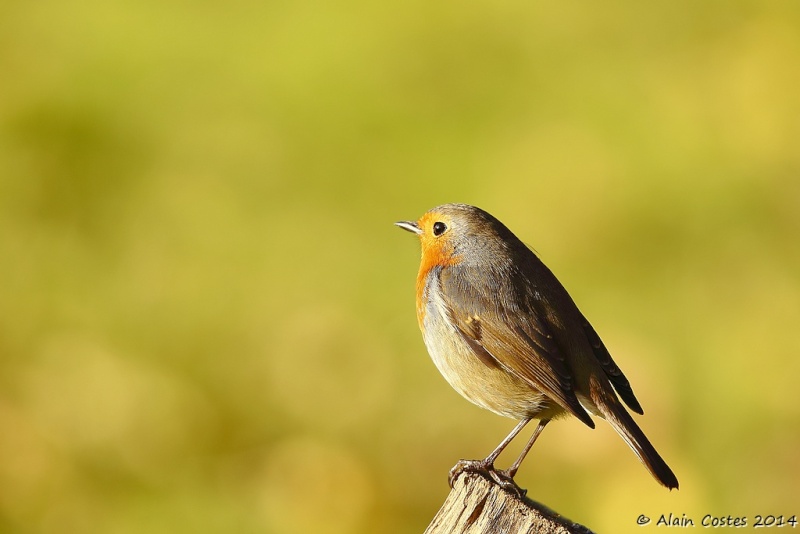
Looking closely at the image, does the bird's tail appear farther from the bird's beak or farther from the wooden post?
the bird's beak

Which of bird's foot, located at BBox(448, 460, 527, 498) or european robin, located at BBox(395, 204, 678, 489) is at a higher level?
european robin, located at BBox(395, 204, 678, 489)

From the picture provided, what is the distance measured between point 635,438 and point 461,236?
1.15 m

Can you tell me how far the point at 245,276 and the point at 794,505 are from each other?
421 cm

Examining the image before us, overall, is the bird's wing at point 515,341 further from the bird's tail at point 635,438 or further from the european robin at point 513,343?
the bird's tail at point 635,438

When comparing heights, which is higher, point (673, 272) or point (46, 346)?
point (673, 272)

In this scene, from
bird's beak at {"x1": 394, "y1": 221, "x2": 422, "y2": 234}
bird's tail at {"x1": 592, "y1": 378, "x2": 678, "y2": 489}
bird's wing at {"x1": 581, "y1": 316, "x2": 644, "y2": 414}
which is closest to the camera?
bird's tail at {"x1": 592, "y1": 378, "x2": 678, "y2": 489}

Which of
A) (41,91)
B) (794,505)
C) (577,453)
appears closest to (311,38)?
(41,91)

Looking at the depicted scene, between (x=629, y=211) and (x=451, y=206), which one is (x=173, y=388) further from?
(x=629, y=211)

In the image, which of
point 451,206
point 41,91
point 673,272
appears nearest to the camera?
point 451,206

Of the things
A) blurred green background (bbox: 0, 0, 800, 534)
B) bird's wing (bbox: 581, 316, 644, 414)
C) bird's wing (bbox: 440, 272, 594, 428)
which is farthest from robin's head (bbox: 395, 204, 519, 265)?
blurred green background (bbox: 0, 0, 800, 534)

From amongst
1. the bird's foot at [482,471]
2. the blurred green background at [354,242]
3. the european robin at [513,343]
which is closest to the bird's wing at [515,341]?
the european robin at [513,343]

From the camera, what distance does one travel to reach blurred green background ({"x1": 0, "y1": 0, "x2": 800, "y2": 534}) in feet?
21.9

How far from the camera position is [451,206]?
178 inches

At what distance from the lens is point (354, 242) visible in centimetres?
795
